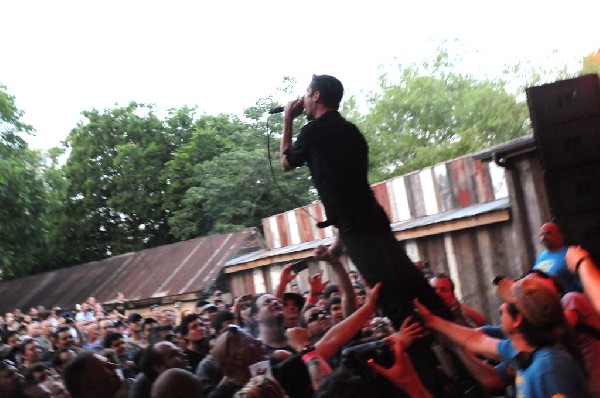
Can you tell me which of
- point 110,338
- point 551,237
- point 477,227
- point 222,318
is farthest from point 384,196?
point 551,237

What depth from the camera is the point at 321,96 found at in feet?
14.2

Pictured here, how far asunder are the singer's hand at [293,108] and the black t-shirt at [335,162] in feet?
0.33

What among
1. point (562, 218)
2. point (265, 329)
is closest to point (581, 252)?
point (265, 329)

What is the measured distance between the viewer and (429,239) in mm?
13438

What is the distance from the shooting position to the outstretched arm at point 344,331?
12.9ft

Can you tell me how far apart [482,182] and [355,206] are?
34.8ft

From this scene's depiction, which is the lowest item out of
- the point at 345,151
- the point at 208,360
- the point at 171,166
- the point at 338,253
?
the point at 208,360

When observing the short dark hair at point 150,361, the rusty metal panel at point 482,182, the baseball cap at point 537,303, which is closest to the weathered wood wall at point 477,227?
the rusty metal panel at point 482,182

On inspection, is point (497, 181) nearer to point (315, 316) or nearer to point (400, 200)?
point (400, 200)

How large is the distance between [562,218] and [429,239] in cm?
587

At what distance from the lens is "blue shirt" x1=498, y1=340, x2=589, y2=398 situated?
10.3 ft

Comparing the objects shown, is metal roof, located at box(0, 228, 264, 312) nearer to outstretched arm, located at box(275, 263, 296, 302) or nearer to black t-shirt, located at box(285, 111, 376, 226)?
outstretched arm, located at box(275, 263, 296, 302)

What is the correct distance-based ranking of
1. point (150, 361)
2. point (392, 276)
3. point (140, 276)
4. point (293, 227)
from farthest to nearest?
point (140, 276)
point (293, 227)
point (150, 361)
point (392, 276)

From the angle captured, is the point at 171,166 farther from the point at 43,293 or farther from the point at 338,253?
the point at 338,253
